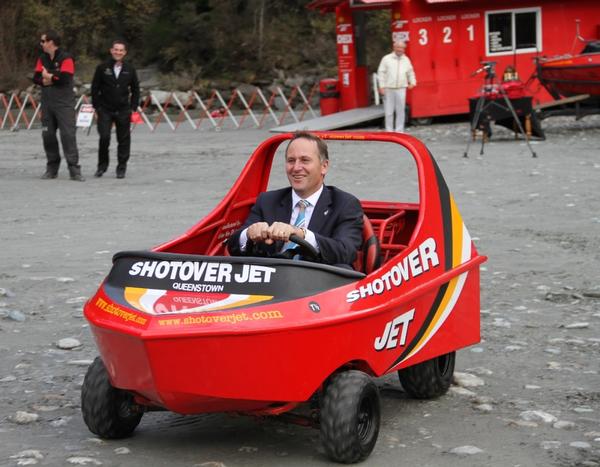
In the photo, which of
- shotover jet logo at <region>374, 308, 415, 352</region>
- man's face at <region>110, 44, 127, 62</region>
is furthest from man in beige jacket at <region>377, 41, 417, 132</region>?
shotover jet logo at <region>374, 308, 415, 352</region>

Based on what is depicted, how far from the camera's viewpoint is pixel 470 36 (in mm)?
27922

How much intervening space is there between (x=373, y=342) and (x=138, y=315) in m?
1.13

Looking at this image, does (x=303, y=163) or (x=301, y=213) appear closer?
(x=303, y=163)

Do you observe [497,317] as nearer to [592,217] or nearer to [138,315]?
[138,315]

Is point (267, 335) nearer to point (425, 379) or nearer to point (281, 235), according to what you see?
point (281, 235)

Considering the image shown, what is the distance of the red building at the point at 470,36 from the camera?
1077 inches

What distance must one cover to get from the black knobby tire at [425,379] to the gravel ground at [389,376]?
59 millimetres

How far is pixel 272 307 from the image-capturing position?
17.7 feet

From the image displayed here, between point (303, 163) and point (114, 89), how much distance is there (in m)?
11.7

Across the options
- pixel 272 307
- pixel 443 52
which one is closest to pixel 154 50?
pixel 443 52

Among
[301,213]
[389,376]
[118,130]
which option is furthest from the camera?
[118,130]

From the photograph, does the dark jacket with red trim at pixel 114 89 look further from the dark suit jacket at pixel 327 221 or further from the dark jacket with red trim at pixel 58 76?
the dark suit jacket at pixel 327 221

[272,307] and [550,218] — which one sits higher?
[272,307]

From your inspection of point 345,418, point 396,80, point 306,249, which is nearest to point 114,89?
point 396,80
